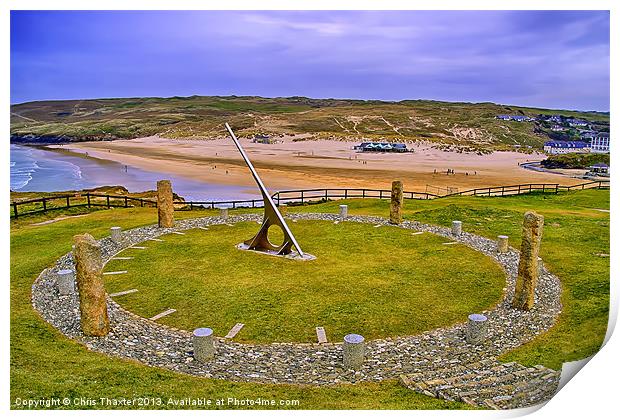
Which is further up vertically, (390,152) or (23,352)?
(390,152)

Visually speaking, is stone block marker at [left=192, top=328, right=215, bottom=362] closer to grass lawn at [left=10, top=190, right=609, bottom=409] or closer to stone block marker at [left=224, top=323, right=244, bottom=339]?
grass lawn at [left=10, top=190, right=609, bottom=409]

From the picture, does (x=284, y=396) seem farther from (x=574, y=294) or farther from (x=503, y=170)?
(x=503, y=170)

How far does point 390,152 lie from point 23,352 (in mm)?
63498

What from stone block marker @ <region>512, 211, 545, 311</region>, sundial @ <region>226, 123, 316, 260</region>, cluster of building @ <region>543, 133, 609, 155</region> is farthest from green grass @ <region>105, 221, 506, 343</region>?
cluster of building @ <region>543, 133, 609, 155</region>

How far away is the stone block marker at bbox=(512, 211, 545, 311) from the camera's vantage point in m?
12.2

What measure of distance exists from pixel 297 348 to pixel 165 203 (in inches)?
488

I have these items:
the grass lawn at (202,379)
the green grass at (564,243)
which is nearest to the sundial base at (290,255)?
the grass lawn at (202,379)

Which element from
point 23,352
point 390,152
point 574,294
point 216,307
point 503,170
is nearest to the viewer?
point 23,352

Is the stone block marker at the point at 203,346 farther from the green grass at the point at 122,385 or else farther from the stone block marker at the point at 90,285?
the stone block marker at the point at 90,285

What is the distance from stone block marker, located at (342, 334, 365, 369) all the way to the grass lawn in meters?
0.85

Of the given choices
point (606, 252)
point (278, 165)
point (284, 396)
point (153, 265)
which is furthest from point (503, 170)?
point (284, 396)

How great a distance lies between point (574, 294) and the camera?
43.9ft

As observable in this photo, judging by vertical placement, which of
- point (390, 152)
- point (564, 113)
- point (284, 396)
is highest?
point (564, 113)

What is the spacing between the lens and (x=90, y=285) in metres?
10.6
